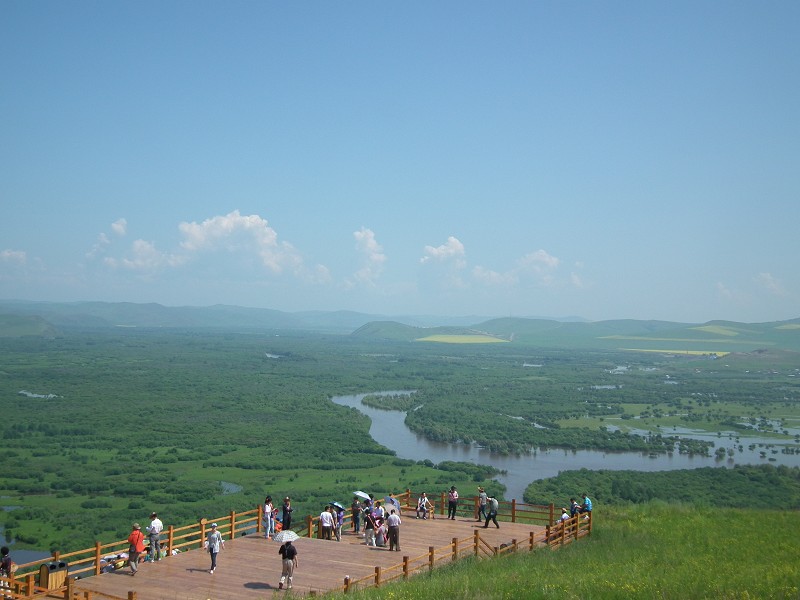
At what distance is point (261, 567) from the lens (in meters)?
21.0

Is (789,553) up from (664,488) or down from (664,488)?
up

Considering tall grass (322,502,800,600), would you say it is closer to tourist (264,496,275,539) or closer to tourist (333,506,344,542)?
tourist (333,506,344,542)

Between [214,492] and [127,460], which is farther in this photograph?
[127,460]

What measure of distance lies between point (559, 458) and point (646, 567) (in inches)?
2057

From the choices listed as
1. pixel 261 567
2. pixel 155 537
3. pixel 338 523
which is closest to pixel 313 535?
pixel 338 523

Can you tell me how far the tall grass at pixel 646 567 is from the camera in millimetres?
18625

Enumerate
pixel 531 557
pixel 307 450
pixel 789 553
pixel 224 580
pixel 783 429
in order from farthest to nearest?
pixel 783 429, pixel 307 450, pixel 789 553, pixel 531 557, pixel 224 580

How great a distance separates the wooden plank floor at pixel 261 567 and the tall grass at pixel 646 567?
1909 millimetres

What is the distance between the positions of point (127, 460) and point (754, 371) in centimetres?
15036

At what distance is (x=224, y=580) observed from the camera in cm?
1955

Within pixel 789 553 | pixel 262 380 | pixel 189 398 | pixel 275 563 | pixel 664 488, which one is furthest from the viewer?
pixel 262 380

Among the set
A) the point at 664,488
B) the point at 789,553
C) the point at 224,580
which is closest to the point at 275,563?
the point at 224,580

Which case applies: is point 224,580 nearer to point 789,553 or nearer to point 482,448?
point 789,553

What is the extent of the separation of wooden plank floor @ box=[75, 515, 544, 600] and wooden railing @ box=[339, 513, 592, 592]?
55 cm
